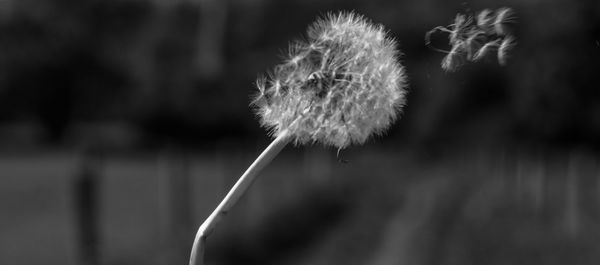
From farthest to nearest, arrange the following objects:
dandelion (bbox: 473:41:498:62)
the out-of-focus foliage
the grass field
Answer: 1. the out-of-focus foliage
2. the grass field
3. dandelion (bbox: 473:41:498:62)

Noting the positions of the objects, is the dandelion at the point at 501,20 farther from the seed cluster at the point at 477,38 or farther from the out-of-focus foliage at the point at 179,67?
the out-of-focus foliage at the point at 179,67

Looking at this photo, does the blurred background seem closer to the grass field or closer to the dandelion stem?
the grass field

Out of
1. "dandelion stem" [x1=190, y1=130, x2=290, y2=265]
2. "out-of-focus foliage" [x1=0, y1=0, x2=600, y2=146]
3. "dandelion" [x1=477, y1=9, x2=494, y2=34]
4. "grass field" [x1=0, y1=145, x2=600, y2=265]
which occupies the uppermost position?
"dandelion" [x1=477, y1=9, x2=494, y2=34]

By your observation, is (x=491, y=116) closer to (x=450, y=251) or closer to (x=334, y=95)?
(x=450, y=251)

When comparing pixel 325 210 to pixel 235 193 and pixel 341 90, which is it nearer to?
pixel 341 90

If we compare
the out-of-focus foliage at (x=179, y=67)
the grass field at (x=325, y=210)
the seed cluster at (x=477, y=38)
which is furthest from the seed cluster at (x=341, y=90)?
the out-of-focus foliage at (x=179, y=67)

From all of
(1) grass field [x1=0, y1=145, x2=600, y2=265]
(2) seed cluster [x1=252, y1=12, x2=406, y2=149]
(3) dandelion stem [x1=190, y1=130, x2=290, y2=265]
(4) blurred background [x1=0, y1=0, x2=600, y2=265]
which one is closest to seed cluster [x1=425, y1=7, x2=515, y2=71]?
(2) seed cluster [x1=252, y1=12, x2=406, y2=149]
